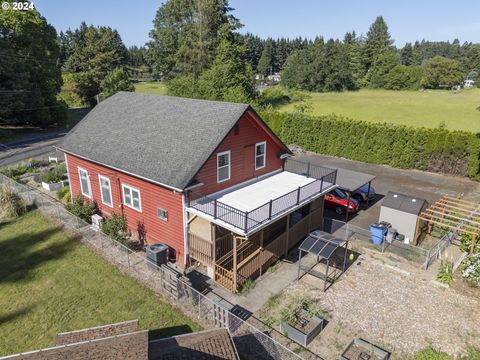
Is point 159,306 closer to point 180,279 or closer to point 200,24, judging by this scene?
point 180,279

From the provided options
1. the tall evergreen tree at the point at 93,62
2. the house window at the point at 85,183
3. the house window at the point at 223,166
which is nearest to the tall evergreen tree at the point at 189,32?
the tall evergreen tree at the point at 93,62

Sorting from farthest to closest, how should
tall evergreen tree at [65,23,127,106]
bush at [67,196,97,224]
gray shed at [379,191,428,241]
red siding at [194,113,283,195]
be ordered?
tall evergreen tree at [65,23,127,106], bush at [67,196,97,224], gray shed at [379,191,428,241], red siding at [194,113,283,195]

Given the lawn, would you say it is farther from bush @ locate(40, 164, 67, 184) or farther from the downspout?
the downspout

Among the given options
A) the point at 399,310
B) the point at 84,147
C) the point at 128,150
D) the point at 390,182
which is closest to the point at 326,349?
the point at 399,310

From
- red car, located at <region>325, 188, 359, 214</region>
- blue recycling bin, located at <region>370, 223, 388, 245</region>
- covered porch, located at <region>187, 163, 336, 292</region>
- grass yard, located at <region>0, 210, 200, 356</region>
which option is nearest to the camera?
grass yard, located at <region>0, 210, 200, 356</region>

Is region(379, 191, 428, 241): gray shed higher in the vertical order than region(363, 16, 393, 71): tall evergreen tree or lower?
lower

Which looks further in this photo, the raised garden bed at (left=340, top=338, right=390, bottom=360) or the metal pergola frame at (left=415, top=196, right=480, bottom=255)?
the metal pergola frame at (left=415, top=196, right=480, bottom=255)

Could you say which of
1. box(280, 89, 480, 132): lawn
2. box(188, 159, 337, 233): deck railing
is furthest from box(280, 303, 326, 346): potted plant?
box(280, 89, 480, 132): lawn

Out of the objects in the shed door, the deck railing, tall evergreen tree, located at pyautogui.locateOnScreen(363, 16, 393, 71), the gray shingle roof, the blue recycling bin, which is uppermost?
tall evergreen tree, located at pyautogui.locateOnScreen(363, 16, 393, 71)
